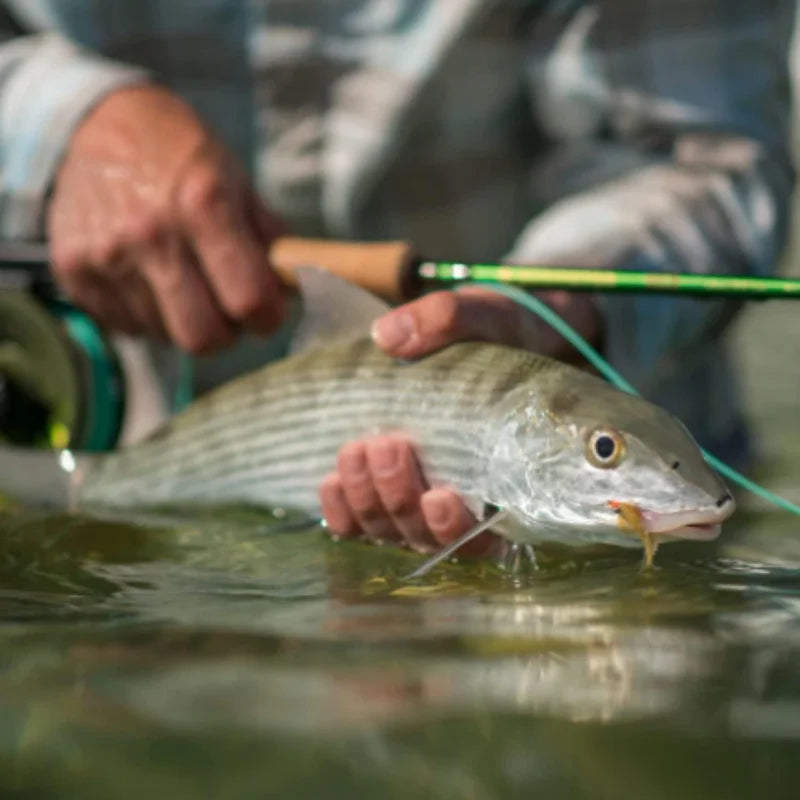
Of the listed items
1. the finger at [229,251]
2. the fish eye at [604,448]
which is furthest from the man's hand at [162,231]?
the fish eye at [604,448]

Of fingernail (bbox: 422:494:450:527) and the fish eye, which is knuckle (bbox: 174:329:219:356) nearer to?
fingernail (bbox: 422:494:450:527)

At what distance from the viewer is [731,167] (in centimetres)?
196

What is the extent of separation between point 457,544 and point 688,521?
6.9 inches

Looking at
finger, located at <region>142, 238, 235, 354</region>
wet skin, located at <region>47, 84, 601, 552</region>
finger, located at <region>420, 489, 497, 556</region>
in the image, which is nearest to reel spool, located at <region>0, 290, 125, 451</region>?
wet skin, located at <region>47, 84, 601, 552</region>

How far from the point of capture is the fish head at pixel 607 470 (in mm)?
1012

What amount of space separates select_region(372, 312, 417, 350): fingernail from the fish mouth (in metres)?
0.30

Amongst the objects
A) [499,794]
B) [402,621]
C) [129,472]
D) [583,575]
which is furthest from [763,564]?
[129,472]

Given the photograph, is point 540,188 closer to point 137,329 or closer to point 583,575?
point 137,329

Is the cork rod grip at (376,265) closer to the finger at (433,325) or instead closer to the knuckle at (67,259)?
the finger at (433,325)

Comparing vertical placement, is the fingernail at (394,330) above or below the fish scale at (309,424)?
above

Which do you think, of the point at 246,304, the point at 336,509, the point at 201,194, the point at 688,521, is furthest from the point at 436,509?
the point at 201,194

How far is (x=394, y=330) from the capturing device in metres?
1.24

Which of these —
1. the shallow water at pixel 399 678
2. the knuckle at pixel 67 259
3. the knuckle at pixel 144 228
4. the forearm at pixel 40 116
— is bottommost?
the shallow water at pixel 399 678

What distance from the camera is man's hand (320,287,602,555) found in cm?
117
